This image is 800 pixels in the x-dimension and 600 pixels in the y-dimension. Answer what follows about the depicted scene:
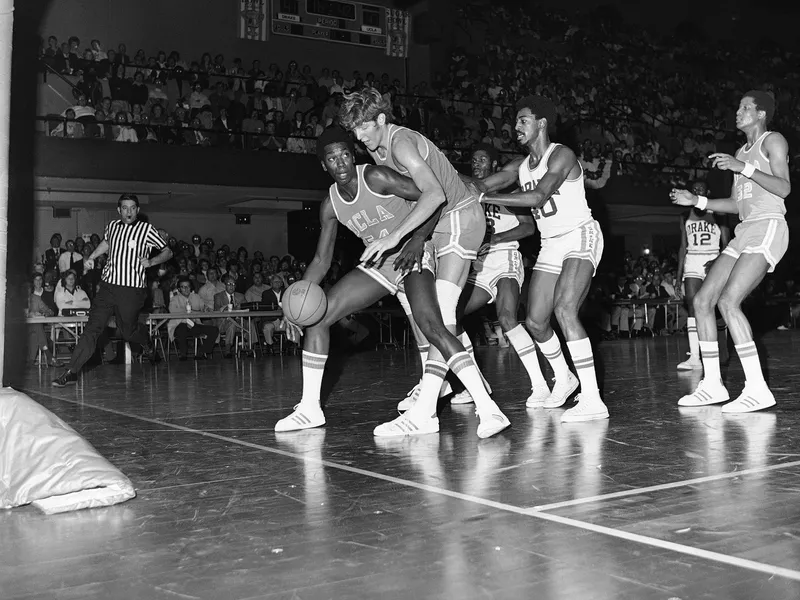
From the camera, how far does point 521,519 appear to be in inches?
101

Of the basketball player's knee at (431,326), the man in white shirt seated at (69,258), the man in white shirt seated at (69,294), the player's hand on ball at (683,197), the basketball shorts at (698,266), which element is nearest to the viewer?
the basketball player's knee at (431,326)

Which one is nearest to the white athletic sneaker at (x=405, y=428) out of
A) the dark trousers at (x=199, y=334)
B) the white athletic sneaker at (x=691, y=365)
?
the white athletic sneaker at (x=691, y=365)

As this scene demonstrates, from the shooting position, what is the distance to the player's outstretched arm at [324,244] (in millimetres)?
4594

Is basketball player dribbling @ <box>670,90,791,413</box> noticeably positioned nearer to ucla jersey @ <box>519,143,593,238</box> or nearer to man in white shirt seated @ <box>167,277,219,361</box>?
ucla jersey @ <box>519,143,593,238</box>

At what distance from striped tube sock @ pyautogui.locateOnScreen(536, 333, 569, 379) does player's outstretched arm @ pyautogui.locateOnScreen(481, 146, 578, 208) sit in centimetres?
90

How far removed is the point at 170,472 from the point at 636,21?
2224 cm

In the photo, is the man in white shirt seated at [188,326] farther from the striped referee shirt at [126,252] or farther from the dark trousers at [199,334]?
the striped referee shirt at [126,252]

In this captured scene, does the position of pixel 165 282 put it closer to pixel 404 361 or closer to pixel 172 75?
pixel 172 75

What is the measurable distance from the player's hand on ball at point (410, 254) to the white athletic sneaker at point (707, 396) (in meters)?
1.93

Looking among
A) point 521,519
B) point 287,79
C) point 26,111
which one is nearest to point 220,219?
point 287,79

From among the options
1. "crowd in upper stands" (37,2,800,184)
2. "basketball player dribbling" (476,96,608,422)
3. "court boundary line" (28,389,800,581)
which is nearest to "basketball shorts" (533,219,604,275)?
"basketball player dribbling" (476,96,608,422)

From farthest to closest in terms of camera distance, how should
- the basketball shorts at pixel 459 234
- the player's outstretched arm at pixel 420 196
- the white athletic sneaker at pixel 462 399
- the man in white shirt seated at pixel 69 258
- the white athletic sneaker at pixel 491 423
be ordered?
the man in white shirt seated at pixel 69 258 < the white athletic sneaker at pixel 462 399 < the basketball shorts at pixel 459 234 < the white athletic sneaker at pixel 491 423 < the player's outstretched arm at pixel 420 196

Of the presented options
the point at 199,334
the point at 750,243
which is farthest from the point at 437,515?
the point at 199,334

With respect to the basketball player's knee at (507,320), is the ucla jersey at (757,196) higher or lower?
higher
